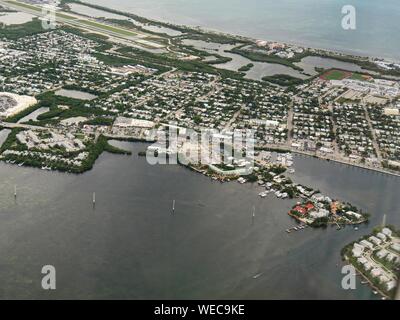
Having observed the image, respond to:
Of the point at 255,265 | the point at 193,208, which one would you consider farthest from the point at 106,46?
the point at 255,265

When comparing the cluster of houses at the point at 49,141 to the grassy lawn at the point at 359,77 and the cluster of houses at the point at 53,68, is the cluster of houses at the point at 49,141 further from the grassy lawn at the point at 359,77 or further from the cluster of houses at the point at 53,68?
the grassy lawn at the point at 359,77

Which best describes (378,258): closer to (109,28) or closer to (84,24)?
(109,28)

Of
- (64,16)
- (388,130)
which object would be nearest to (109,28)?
(64,16)

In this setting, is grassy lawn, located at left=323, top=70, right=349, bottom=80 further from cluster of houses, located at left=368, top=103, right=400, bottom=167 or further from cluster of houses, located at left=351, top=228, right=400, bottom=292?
cluster of houses, located at left=351, top=228, right=400, bottom=292

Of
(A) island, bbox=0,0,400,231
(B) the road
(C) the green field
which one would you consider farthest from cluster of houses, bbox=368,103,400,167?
(B) the road

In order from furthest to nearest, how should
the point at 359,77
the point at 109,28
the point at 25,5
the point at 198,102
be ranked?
the point at 25,5, the point at 109,28, the point at 359,77, the point at 198,102

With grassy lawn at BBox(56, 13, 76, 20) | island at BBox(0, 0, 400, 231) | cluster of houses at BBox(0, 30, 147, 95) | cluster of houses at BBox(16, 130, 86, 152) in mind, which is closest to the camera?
island at BBox(0, 0, 400, 231)

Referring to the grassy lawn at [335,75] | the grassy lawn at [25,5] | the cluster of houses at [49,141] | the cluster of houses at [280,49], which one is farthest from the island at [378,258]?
the grassy lawn at [25,5]

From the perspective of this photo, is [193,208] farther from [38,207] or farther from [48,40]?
[48,40]

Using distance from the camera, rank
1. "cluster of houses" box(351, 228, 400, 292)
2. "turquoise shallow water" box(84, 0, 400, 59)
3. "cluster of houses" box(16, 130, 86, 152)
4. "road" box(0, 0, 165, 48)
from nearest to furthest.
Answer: "cluster of houses" box(351, 228, 400, 292) < "cluster of houses" box(16, 130, 86, 152) < "road" box(0, 0, 165, 48) < "turquoise shallow water" box(84, 0, 400, 59)
